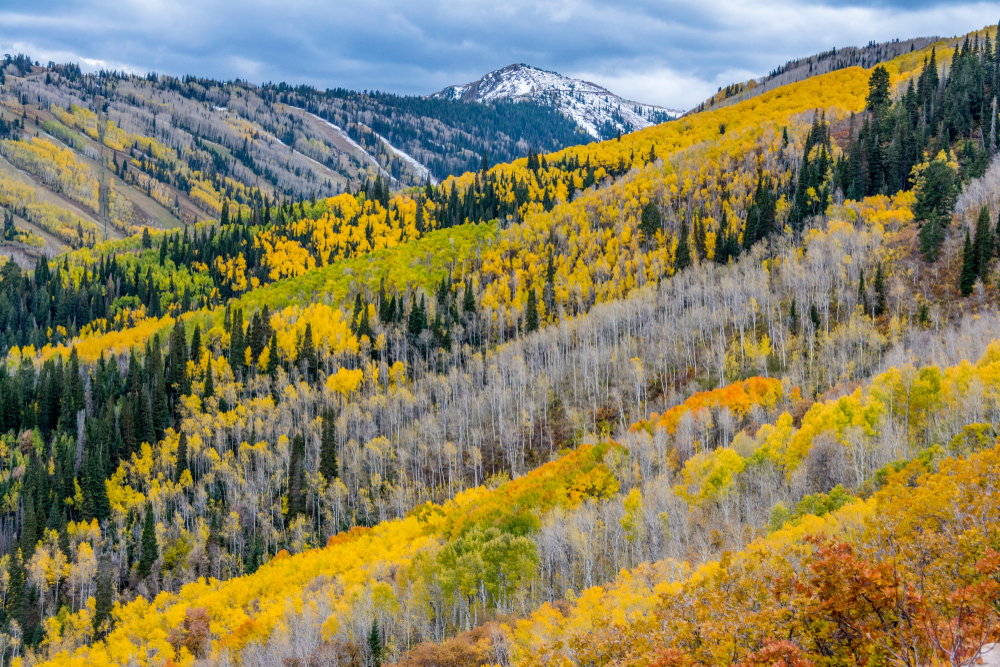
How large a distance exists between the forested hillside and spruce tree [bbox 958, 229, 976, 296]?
0.36 metres

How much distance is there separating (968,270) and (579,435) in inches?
2335

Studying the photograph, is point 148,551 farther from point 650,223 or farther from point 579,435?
point 650,223

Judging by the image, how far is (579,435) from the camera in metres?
102

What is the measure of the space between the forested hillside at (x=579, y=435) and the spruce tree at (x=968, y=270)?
0.36 meters

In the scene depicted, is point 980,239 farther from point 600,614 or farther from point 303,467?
point 303,467

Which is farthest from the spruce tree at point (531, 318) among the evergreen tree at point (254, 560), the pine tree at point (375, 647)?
the pine tree at point (375, 647)

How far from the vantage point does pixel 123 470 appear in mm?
118250

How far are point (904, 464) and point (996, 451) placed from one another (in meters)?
16.0

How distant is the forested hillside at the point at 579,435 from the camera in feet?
100.0

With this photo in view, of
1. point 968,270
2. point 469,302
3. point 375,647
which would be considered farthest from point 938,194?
point 375,647

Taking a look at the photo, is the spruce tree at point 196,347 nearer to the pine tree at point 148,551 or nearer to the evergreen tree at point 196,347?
the evergreen tree at point 196,347

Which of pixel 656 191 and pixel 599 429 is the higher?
pixel 656 191

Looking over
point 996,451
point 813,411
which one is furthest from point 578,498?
point 996,451

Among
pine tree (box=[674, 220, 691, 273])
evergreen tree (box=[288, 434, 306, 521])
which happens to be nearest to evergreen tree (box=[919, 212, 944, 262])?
pine tree (box=[674, 220, 691, 273])
